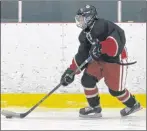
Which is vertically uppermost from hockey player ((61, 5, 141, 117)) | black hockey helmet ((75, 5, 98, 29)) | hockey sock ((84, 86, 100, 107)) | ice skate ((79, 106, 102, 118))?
black hockey helmet ((75, 5, 98, 29))

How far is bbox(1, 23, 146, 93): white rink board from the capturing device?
5.04 metres

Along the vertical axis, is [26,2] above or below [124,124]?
above

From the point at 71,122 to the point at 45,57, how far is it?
51.0 inches

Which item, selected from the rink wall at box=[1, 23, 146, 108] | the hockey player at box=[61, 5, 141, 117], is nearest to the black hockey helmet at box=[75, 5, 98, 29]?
the hockey player at box=[61, 5, 141, 117]

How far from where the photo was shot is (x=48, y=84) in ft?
16.5

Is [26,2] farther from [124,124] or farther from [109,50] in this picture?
[124,124]

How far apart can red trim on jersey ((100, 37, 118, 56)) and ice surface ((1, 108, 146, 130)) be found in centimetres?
48

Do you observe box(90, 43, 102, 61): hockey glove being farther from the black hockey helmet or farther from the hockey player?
the black hockey helmet

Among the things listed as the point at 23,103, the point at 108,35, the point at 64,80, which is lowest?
the point at 23,103

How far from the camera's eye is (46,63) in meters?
5.06

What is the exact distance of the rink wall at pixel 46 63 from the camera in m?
5.04

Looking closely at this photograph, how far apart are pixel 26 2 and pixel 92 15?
1.27 metres

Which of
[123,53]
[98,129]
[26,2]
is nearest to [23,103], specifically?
[26,2]

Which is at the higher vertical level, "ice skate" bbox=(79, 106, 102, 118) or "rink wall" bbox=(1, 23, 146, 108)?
"rink wall" bbox=(1, 23, 146, 108)
